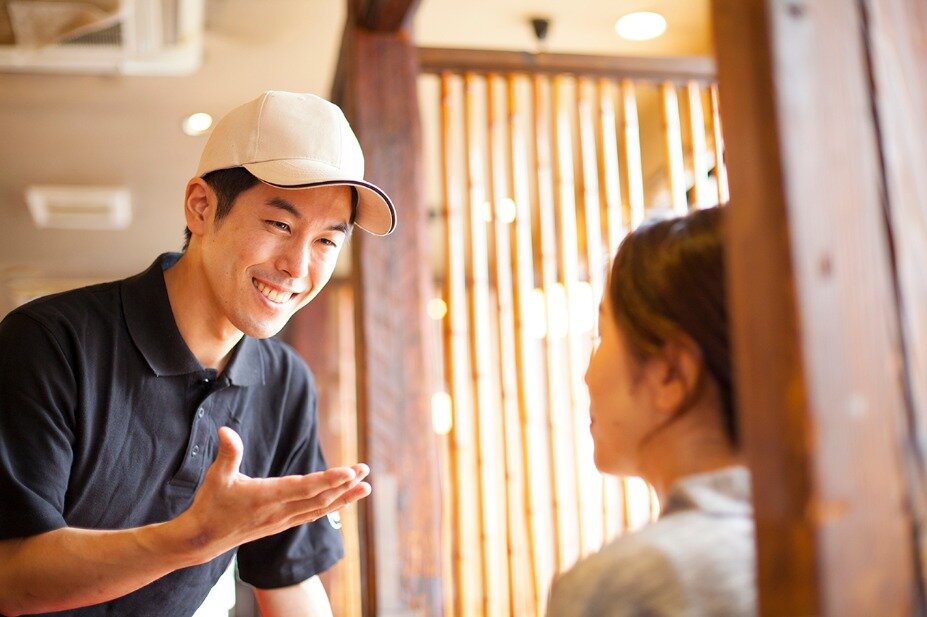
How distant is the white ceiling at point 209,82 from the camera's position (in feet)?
11.1

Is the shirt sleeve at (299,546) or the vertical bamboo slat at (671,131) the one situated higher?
the vertical bamboo slat at (671,131)

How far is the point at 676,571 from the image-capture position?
0.79 meters

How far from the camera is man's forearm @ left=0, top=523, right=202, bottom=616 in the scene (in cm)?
132

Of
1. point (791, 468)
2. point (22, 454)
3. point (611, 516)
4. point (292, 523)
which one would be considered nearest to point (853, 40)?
point (791, 468)

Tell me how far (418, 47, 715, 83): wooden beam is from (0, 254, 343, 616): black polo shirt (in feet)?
3.74

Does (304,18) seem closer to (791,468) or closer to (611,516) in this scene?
(611,516)

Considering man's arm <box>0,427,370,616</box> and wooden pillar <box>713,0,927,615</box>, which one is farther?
man's arm <box>0,427,370,616</box>

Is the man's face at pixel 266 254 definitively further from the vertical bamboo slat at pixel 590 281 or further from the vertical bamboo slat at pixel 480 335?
the vertical bamboo slat at pixel 590 281

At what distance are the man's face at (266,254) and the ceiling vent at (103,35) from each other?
61.8 inches

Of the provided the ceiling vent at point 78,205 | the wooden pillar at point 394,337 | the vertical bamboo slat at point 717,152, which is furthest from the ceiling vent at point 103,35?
the vertical bamboo slat at point 717,152

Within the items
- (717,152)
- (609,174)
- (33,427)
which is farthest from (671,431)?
(717,152)

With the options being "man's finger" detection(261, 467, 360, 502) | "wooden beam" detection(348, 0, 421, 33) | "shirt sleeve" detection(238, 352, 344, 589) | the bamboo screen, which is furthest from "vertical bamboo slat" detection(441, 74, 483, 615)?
"man's finger" detection(261, 467, 360, 502)

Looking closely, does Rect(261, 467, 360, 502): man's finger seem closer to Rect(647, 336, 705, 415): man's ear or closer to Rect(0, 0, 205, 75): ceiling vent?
Rect(647, 336, 705, 415): man's ear

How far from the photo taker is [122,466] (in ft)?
5.18
